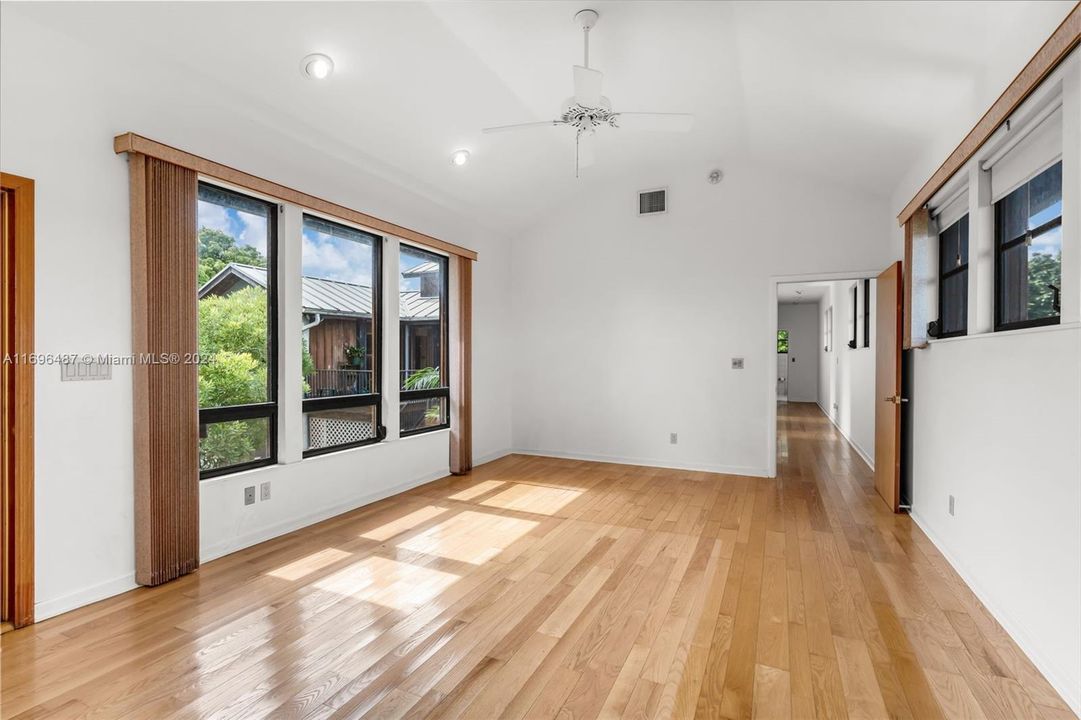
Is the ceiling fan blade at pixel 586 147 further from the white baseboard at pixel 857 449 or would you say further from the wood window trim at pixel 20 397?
the white baseboard at pixel 857 449

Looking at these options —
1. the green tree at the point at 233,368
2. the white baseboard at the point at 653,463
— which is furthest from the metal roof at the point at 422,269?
the white baseboard at the point at 653,463

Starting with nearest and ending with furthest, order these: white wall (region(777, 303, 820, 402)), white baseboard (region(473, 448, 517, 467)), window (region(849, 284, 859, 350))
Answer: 1. white baseboard (region(473, 448, 517, 467))
2. window (region(849, 284, 859, 350))
3. white wall (region(777, 303, 820, 402))

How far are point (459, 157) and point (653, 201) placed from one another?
237 centimetres

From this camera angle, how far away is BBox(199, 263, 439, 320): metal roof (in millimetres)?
3573

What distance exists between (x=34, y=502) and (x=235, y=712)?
1539 mm

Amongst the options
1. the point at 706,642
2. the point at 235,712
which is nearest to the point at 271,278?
the point at 235,712

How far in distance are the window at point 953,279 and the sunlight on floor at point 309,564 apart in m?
4.14

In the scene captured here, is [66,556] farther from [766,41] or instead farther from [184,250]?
[766,41]

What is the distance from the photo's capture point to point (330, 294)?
427 cm

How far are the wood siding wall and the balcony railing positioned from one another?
101 cm

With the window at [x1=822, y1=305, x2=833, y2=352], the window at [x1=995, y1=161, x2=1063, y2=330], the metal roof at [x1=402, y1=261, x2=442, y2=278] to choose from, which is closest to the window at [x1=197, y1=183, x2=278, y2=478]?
the metal roof at [x1=402, y1=261, x2=442, y2=278]

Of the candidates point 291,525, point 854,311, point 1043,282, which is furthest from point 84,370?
point 854,311

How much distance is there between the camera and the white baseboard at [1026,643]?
1.91m

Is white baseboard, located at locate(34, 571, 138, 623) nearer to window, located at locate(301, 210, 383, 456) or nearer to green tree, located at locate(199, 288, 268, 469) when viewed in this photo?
green tree, located at locate(199, 288, 268, 469)
